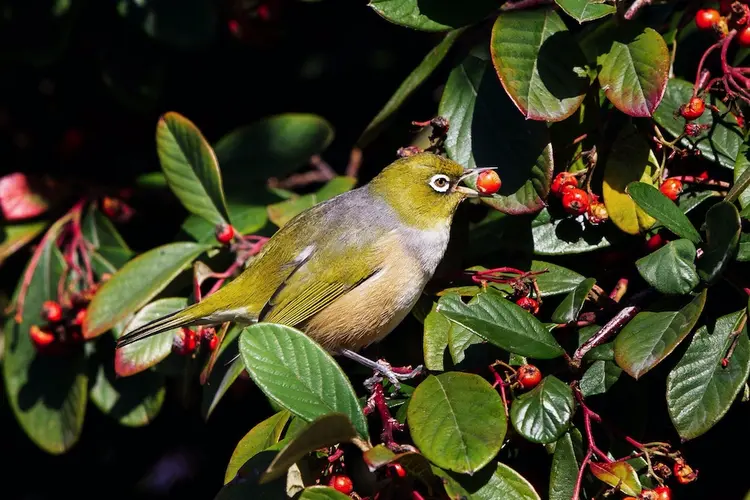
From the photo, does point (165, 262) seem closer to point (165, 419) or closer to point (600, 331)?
point (165, 419)

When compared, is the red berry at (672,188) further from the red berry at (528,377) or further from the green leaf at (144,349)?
the green leaf at (144,349)

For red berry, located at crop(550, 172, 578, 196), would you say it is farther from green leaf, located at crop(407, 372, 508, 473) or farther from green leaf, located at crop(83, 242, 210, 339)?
green leaf, located at crop(83, 242, 210, 339)

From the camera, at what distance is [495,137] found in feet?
8.52

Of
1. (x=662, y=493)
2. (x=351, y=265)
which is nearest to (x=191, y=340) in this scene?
(x=351, y=265)

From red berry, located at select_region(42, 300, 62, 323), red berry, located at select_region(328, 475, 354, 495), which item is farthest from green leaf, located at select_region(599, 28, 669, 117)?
red berry, located at select_region(42, 300, 62, 323)

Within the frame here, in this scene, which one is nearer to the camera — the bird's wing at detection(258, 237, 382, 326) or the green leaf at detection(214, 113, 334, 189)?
the bird's wing at detection(258, 237, 382, 326)

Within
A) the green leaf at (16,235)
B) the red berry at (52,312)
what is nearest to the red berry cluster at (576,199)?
the red berry at (52,312)

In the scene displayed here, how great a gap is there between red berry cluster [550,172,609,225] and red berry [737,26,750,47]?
0.64m

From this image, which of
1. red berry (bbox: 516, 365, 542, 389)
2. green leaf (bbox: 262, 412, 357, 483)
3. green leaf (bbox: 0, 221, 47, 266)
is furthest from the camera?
green leaf (bbox: 0, 221, 47, 266)

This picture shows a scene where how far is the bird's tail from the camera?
2.93 m

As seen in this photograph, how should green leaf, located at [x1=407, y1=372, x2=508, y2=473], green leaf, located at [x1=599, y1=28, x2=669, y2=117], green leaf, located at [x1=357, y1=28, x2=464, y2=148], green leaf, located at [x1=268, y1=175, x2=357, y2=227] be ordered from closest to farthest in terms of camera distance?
green leaf, located at [x1=407, y1=372, x2=508, y2=473], green leaf, located at [x1=599, y1=28, x2=669, y2=117], green leaf, located at [x1=357, y1=28, x2=464, y2=148], green leaf, located at [x1=268, y1=175, x2=357, y2=227]

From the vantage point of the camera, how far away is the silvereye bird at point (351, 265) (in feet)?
9.64

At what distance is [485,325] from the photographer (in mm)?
2064

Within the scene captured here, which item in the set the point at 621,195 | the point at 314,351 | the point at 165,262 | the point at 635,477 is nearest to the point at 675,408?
the point at 635,477
